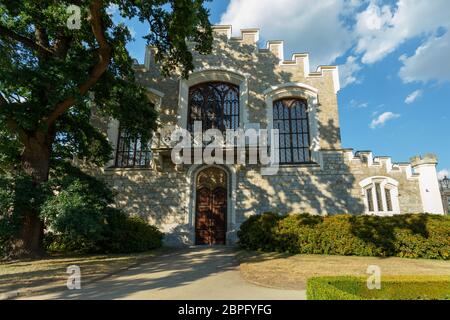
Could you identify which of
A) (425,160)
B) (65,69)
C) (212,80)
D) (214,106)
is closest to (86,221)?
(65,69)

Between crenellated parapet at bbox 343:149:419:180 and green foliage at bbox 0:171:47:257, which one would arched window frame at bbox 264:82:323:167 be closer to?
crenellated parapet at bbox 343:149:419:180

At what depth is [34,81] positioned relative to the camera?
9.49 m

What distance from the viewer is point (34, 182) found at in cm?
1059

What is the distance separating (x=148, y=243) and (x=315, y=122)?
Result: 36.2ft

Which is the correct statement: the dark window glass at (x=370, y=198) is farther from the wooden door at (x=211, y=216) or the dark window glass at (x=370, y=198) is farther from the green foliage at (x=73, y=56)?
the green foliage at (x=73, y=56)

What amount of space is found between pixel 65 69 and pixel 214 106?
8484mm

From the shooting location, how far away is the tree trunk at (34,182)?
33.4 ft

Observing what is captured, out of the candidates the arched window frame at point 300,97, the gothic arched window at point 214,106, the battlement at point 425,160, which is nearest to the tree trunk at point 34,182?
the gothic arched window at point 214,106

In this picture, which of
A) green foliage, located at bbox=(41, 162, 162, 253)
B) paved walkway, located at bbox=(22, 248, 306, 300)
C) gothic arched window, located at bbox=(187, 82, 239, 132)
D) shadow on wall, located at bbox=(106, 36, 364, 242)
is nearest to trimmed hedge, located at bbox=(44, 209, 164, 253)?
green foliage, located at bbox=(41, 162, 162, 253)

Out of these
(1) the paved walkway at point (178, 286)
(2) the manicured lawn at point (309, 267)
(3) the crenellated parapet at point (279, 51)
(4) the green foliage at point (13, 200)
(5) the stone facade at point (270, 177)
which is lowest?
(1) the paved walkway at point (178, 286)

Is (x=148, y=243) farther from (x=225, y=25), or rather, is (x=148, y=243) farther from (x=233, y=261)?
(x=225, y=25)

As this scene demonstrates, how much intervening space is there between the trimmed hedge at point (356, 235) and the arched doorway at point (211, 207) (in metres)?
3.11

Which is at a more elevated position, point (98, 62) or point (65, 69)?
point (98, 62)

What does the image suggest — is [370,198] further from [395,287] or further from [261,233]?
[395,287]
